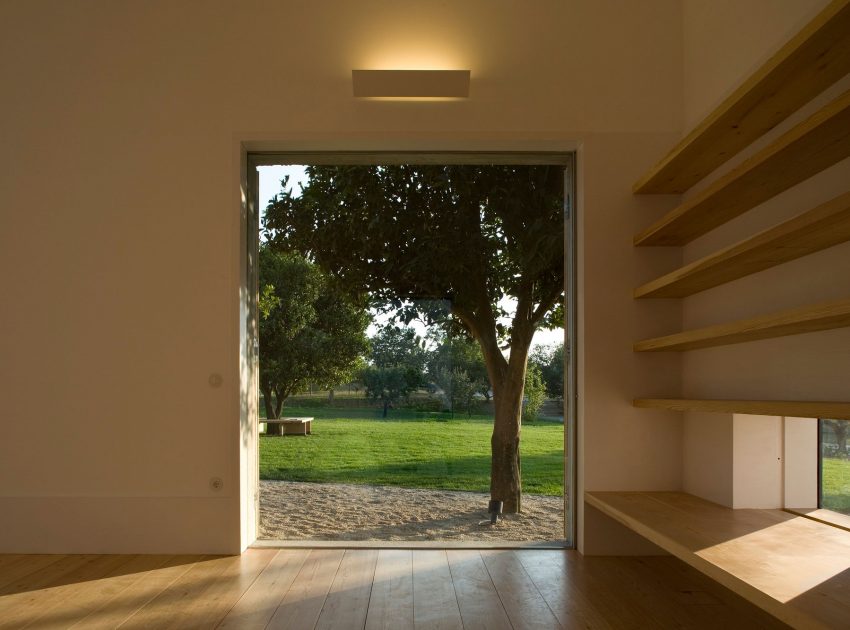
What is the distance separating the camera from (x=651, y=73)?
13.2ft

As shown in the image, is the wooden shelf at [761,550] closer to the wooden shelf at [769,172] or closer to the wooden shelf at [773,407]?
the wooden shelf at [773,407]

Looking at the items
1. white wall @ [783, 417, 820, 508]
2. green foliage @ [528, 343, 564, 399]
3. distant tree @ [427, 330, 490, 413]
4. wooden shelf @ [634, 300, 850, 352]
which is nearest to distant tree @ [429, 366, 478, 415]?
distant tree @ [427, 330, 490, 413]

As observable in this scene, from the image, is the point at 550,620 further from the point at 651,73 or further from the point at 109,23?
the point at 109,23

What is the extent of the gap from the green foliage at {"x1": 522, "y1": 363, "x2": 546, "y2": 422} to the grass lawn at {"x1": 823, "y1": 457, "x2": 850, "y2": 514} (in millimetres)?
1384

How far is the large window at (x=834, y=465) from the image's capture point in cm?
301

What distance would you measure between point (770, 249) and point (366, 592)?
2007 millimetres

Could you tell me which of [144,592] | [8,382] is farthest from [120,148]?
[144,592]

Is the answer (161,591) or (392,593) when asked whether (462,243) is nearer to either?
(392,593)

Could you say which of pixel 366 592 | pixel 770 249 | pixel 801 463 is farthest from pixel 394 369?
pixel 770 249

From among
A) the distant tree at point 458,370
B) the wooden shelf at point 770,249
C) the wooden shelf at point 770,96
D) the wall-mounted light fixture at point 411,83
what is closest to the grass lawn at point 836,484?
the wooden shelf at point 770,249

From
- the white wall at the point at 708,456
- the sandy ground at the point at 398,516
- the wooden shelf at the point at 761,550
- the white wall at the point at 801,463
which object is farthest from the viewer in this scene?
the sandy ground at the point at 398,516

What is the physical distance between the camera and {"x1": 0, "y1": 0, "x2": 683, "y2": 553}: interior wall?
394 cm

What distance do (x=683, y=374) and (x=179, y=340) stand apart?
2506 mm

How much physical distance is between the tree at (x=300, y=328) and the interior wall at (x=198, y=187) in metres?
0.26
